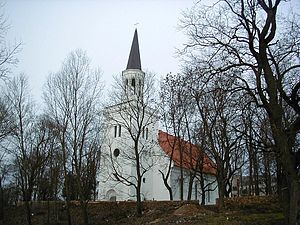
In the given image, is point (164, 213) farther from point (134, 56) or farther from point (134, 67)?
point (134, 56)

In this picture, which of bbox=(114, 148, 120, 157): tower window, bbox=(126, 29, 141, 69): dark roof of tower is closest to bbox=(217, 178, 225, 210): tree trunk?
bbox=(114, 148, 120, 157): tower window

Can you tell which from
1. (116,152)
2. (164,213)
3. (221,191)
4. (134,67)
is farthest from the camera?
(116,152)

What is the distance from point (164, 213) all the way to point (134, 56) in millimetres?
26847

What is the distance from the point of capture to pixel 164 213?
86.5ft

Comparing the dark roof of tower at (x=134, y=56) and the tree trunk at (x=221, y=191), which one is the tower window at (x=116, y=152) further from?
the tree trunk at (x=221, y=191)

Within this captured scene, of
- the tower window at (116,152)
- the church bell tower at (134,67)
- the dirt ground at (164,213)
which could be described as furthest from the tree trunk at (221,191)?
the tower window at (116,152)

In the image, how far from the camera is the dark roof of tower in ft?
154

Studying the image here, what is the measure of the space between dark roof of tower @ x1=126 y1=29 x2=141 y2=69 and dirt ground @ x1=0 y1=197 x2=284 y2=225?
19.6m

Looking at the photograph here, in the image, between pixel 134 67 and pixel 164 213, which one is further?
pixel 134 67

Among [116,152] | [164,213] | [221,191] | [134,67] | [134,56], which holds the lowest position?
[164,213]

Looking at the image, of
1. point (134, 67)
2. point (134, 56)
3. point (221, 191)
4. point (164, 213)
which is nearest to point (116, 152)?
point (134, 67)

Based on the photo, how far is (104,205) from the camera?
117 feet

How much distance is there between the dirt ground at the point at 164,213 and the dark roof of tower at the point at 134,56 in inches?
771

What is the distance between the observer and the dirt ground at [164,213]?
62.9ft
